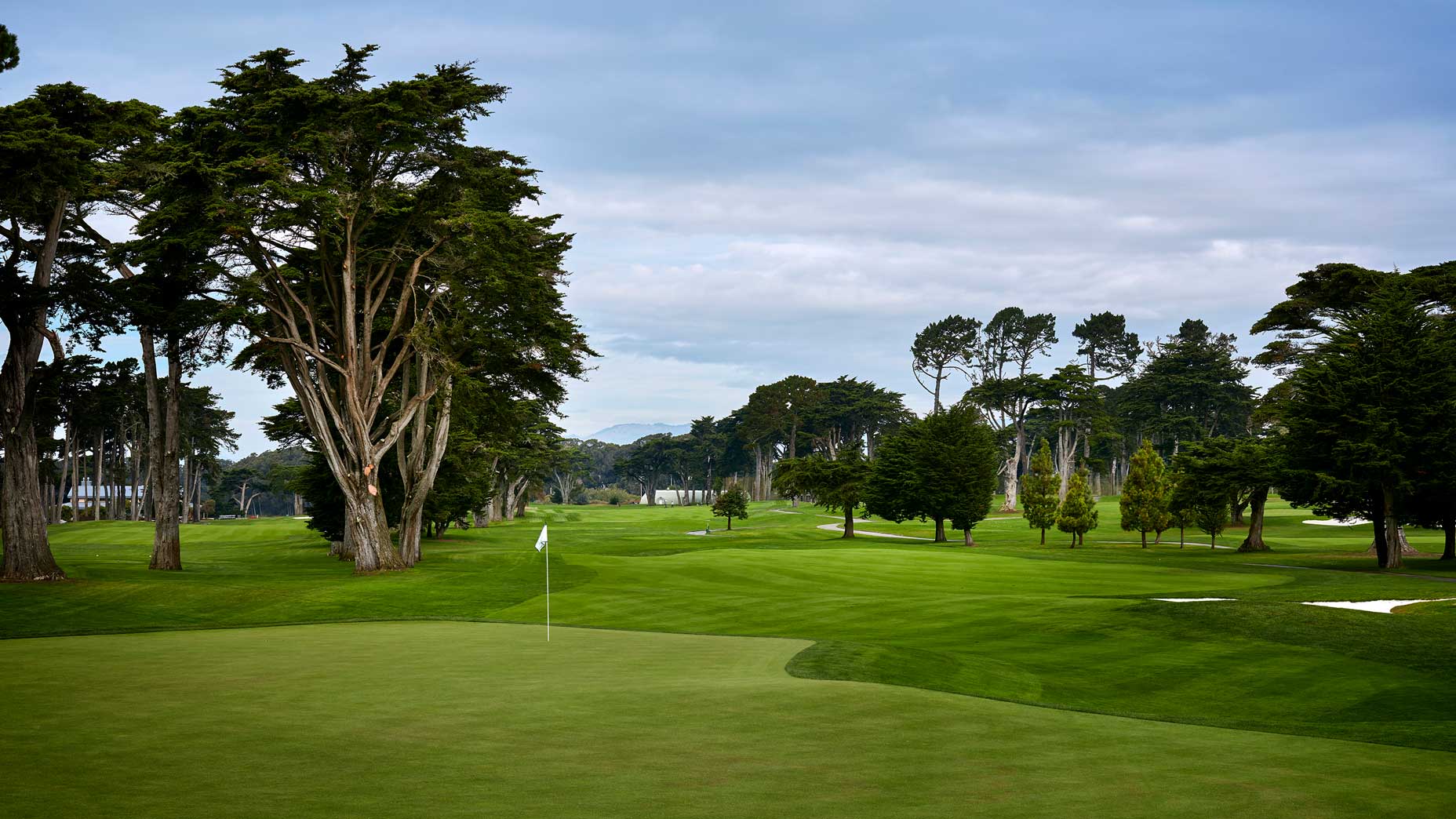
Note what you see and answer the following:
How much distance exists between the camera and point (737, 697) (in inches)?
468

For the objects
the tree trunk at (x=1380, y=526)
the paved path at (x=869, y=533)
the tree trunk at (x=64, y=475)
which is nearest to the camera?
the tree trunk at (x=1380, y=526)

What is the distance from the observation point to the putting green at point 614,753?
729cm

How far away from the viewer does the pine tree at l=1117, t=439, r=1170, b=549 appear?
64.6 m

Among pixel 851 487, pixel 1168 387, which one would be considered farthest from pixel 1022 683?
pixel 1168 387

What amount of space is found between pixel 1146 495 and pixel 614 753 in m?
62.1

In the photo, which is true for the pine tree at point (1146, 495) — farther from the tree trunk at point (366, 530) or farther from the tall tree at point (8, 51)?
the tall tree at point (8, 51)

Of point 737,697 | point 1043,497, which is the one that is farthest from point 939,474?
point 737,697

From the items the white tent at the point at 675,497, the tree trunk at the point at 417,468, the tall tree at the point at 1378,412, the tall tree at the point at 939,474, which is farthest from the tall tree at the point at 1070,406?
the white tent at the point at 675,497

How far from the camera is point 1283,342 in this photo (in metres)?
59.8

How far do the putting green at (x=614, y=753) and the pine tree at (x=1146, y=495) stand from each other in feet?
185

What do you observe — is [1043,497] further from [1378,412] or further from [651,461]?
[651,461]

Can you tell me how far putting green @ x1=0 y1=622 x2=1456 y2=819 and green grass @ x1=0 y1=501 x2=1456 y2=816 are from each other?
49 millimetres

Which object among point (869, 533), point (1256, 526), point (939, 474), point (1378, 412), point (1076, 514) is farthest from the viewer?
point (869, 533)

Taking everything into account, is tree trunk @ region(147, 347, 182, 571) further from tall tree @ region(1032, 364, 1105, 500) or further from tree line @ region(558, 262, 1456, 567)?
tall tree @ region(1032, 364, 1105, 500)
